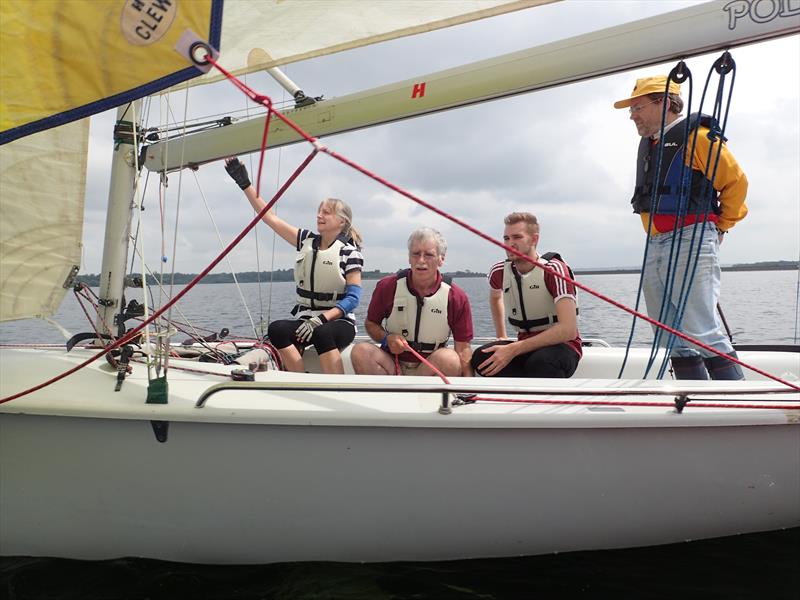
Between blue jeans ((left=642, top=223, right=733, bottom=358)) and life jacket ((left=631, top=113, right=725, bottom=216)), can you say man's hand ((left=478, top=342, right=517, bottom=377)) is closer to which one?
blue jeans ((left=642, top=223, right=733, bottom=358))

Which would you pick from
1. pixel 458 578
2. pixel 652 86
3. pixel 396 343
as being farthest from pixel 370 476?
pixel 652 86

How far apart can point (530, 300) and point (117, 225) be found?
2.55 m

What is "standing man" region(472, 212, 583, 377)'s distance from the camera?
305cm

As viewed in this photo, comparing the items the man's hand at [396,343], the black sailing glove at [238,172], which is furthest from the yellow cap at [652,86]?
the black sailing glove at [238,172]

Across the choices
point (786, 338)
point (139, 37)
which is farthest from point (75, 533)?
point (786, 338)

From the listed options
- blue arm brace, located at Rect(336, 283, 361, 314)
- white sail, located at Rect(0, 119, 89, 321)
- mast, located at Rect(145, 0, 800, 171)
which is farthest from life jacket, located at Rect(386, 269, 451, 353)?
white sail, located at Rect(0, 119, 89, 321)

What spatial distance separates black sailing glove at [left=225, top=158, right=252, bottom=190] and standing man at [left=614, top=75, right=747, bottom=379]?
2.38 meters

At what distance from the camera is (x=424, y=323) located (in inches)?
126

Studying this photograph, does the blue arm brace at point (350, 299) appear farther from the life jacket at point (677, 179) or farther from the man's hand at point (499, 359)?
the life jacket at point (677, 179)

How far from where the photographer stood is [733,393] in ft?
8.13

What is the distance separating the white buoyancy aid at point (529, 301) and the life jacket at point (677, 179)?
75cm

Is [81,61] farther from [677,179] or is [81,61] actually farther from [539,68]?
[677,179]

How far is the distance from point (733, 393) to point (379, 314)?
183 centimetres

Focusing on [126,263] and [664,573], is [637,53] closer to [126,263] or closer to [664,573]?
[664,573]
